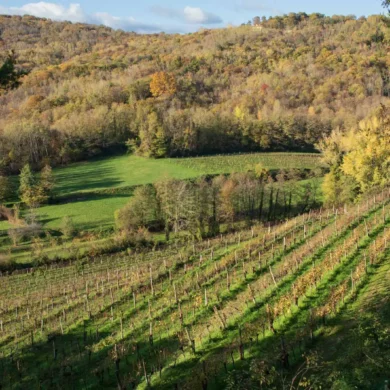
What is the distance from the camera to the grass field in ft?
199

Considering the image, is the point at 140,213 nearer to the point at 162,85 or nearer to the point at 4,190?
the point at 4,190

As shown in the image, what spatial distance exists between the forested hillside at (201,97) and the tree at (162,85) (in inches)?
13.1

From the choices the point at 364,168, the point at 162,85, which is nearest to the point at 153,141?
the point at 364,168

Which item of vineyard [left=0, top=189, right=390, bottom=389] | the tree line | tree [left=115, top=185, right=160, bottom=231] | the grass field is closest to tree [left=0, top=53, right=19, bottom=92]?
vineyard [left=0, top=189, right=390, bottom=389]

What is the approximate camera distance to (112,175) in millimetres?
77625

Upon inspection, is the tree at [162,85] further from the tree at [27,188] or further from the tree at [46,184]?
the tree at [27,188]

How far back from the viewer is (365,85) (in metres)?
130

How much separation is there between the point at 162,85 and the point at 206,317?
411 feet

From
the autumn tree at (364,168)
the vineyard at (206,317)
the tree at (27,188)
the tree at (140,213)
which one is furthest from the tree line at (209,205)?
the vineyard at (206,317)

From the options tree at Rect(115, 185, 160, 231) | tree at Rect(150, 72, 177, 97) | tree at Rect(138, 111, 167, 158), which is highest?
tree at Rect(150, 72, 177, 97)

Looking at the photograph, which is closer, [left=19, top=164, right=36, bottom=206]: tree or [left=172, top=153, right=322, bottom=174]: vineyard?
[left=19, top=164, right=36, bottom=206]: tree

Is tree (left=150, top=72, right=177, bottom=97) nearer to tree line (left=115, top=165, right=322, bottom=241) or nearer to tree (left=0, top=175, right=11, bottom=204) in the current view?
tree (left=0, top=175, right=11, bottom=204)

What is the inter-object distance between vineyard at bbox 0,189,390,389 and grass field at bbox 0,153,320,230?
31.8 metres

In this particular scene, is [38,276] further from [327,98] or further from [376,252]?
[327,98]
